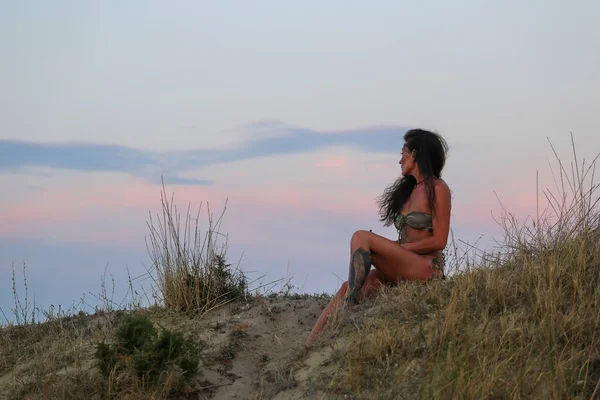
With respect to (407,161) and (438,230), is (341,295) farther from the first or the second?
(407,161)

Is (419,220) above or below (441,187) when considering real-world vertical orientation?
below

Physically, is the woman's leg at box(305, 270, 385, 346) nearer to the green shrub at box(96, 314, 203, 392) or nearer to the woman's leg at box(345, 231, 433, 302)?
the woman's leg at box(345, 231, 433, 302)

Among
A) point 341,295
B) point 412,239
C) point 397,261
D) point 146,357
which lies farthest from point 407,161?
point 146,357

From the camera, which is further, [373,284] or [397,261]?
[373,284]

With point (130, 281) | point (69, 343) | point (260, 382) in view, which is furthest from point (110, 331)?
point (260, 382)

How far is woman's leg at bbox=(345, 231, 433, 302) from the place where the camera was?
7262mm

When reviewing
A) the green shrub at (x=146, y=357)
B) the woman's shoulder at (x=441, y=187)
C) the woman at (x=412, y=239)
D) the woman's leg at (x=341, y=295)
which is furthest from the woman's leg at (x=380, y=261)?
the green shrub at (x=146, y=357)

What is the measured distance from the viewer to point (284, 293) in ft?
32.8

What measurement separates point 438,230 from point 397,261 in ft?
1.73

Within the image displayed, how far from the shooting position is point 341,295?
758 centimetres

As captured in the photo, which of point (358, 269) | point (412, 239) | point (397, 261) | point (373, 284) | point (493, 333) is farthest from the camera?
point (373, 284)

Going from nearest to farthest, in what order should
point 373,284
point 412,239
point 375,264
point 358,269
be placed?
point 358,269 < point 375,264 < point 412,239 < point 373,284

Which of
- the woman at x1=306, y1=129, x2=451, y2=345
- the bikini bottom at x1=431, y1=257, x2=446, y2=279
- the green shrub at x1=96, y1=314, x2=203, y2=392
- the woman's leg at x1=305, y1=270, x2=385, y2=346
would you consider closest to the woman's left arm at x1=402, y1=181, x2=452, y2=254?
the woman at x1=306, y1=129, x2=451, y2=345

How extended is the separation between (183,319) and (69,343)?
1393 mm
